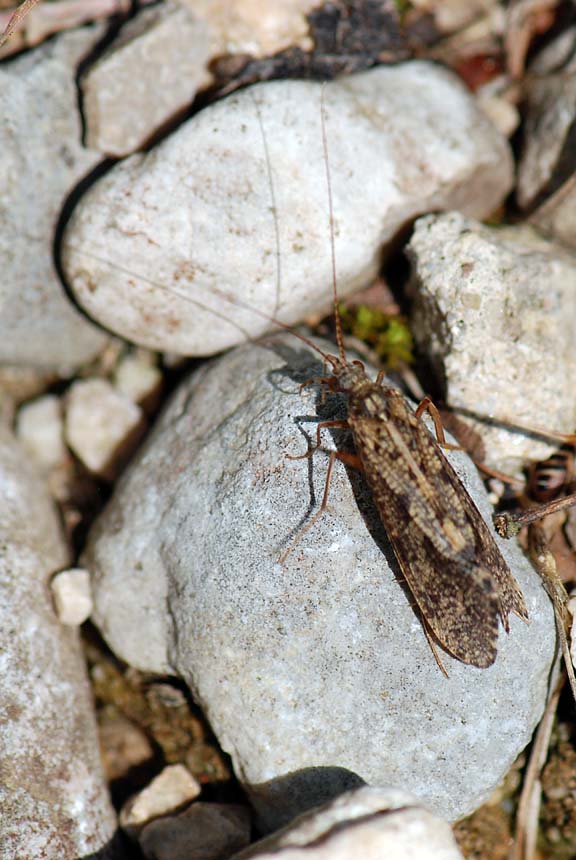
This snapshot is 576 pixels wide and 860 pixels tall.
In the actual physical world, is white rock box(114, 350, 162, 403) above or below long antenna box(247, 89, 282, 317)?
below

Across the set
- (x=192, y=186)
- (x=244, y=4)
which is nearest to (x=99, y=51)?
(x=244, y=4)

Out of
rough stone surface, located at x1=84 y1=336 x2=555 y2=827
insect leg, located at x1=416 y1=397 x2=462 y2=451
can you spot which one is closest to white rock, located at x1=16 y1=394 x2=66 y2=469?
rough stone surface, located at x1=84 y1=336 x2=555 y2=827

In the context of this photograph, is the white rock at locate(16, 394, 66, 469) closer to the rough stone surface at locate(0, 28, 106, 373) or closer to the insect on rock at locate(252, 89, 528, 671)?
the rough stone surface at locate(0, 28, 106, 373)

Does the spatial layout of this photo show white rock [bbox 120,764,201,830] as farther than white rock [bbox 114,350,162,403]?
No

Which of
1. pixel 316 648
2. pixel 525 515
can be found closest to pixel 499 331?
pixel 525 515

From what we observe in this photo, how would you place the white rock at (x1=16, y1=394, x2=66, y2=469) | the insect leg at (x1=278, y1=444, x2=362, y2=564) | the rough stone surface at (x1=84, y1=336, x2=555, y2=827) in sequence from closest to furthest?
the rough stone surface at (x1=84, y1=336, x2=555, y2=827) → the insect leg at (x1=278, y1=444, x2=362, y2=564) → the white rock at (x1=16, y1=394, x2=66, y2=469)

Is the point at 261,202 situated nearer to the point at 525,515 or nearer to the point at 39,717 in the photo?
the point at 525,515

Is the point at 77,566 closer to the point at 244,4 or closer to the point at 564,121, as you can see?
the point at 244,4

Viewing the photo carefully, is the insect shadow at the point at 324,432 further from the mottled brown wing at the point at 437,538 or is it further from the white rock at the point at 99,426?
the white rock at the point at 99,426
